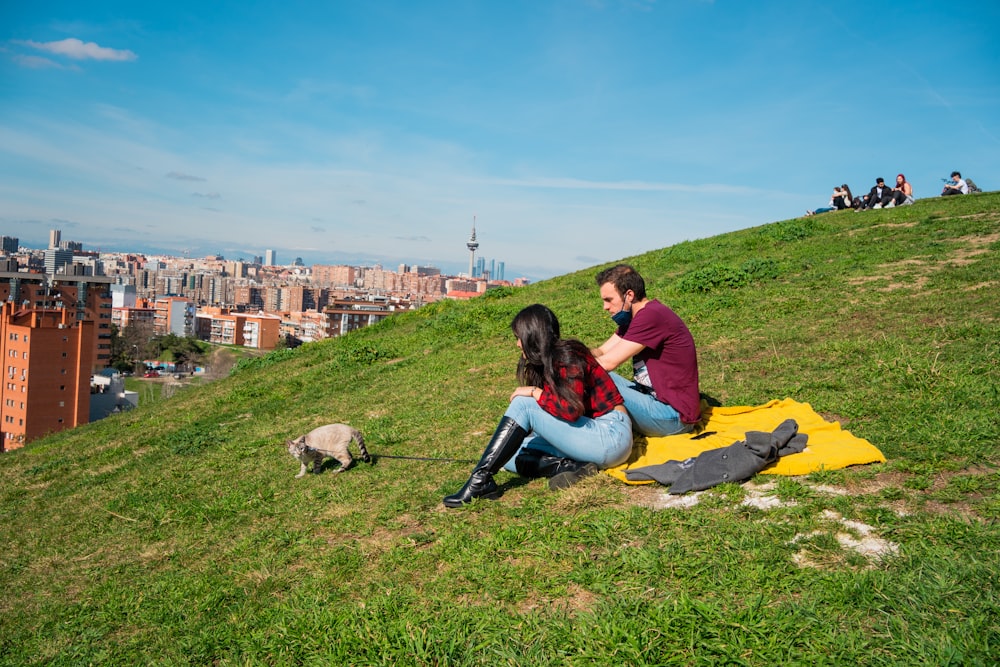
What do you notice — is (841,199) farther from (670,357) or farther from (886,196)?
(670,357)

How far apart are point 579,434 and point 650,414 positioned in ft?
2.39

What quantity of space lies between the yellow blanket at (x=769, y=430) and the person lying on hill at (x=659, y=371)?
0.14 m

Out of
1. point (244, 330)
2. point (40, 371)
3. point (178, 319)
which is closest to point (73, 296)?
point (40, 371)

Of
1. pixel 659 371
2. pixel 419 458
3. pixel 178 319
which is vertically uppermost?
pixel 659 371

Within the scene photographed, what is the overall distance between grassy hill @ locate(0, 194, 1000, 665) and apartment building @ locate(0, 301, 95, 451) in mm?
41072

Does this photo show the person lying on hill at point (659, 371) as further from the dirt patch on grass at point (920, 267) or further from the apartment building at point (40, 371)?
the apartment building at point (40, 371)

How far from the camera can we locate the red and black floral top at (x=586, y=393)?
4.16 metres

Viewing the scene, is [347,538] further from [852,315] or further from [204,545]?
[852,315]

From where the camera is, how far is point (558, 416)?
165 inches

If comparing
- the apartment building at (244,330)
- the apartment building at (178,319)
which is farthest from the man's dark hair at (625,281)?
the apartment building at (178,319)

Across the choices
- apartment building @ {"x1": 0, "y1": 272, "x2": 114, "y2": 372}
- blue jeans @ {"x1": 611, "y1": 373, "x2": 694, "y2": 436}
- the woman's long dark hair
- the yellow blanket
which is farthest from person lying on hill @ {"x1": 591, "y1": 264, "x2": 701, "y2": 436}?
apartment building @ {"x1": 0, "y1": 272, "x2": 114, "y2": 372}

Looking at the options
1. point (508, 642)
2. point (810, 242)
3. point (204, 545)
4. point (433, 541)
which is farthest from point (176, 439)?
point (810, 242)

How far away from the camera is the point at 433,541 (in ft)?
12.4

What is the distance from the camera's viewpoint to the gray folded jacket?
373cm
